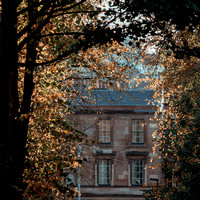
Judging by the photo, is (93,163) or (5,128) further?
(93,163)

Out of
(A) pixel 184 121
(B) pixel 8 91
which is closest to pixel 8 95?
(B) pixel 8 91

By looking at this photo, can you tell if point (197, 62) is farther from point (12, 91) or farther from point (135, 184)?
point (135, 184)

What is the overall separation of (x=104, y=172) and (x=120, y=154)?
2089 mm

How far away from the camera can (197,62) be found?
11.9 metres

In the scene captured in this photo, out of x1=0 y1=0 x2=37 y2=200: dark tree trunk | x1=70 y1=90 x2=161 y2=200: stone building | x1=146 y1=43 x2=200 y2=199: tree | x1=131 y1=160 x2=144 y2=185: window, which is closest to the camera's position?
x1=0 y1=0 x2=37 y2=200: dark tree trunk

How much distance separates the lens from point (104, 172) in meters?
31.1

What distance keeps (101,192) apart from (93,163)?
2.61 metres

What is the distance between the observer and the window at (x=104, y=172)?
1224 inches

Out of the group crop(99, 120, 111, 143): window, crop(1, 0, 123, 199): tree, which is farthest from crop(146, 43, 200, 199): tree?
crop(99, 120, 111, 143): window

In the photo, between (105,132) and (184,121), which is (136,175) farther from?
(184,121)

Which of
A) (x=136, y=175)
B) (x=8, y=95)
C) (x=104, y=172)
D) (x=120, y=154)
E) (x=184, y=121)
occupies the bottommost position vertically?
(x=136, y=175)

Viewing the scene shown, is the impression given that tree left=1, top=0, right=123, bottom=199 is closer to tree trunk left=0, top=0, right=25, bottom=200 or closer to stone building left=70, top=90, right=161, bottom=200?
tree trunk left=0, top=0, right=25, bottom=200

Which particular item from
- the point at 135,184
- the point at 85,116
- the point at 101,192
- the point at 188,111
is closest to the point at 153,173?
the point at 135,184

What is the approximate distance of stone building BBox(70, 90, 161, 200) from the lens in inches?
1222
